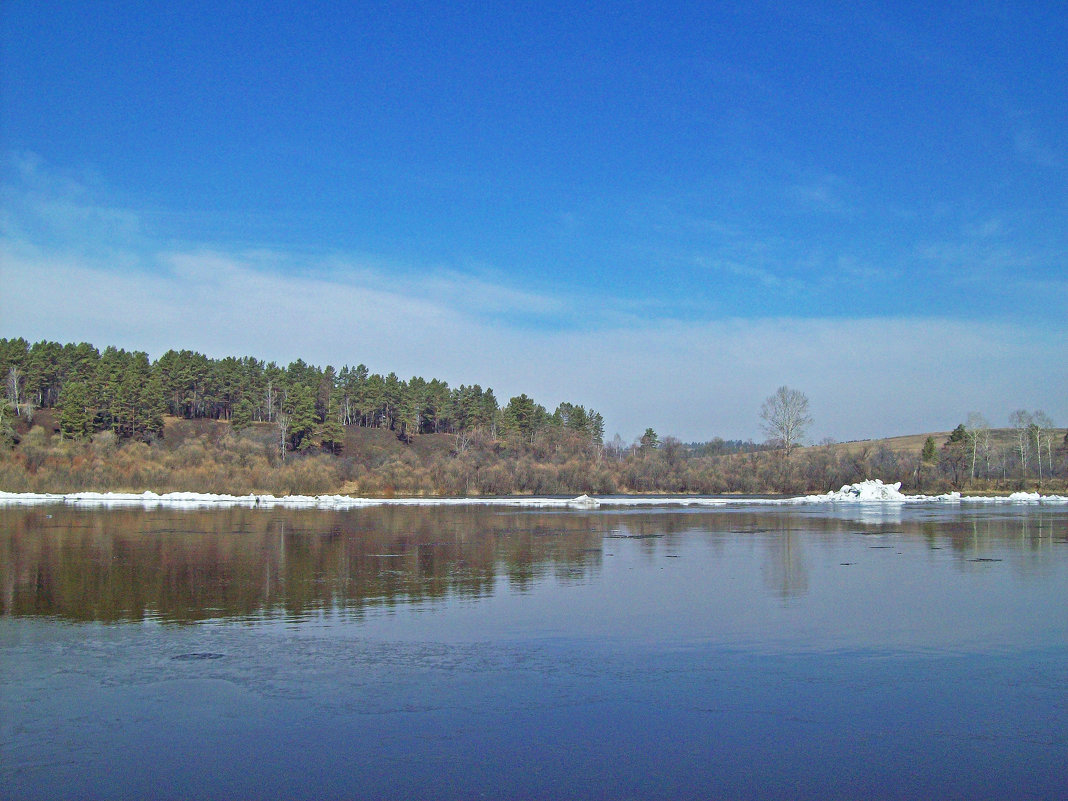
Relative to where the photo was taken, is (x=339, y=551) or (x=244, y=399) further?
(x=244, y=399)

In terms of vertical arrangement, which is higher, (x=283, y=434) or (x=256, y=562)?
(x=283, y=434)

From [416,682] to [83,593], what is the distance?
340 inches

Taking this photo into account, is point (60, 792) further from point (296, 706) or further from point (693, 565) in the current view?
point (693, 565)

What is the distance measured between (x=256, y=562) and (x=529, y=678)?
1190 cm

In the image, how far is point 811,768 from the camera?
21.1ft

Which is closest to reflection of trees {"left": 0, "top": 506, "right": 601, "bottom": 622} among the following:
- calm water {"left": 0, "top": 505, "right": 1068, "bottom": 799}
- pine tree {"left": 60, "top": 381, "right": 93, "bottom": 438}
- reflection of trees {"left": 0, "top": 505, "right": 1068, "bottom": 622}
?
reflection of trees {"left": 0, "top": 505, "right": 1068, "bottom": 622}

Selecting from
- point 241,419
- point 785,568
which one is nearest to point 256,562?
point 785,568

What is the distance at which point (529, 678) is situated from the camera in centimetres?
893

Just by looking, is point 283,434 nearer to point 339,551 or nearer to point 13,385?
point 13,385

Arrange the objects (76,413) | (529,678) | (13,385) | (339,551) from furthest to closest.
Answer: (13,385) → (76,413) → (339,551) → (529,678)

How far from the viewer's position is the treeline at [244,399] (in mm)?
81750

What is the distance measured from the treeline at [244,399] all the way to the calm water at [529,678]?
214ft

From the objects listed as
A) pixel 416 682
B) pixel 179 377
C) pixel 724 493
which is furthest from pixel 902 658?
pixel 179 377

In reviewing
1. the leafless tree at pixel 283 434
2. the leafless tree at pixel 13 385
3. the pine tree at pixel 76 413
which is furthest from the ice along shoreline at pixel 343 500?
the leafless tree at pixel 13 385
